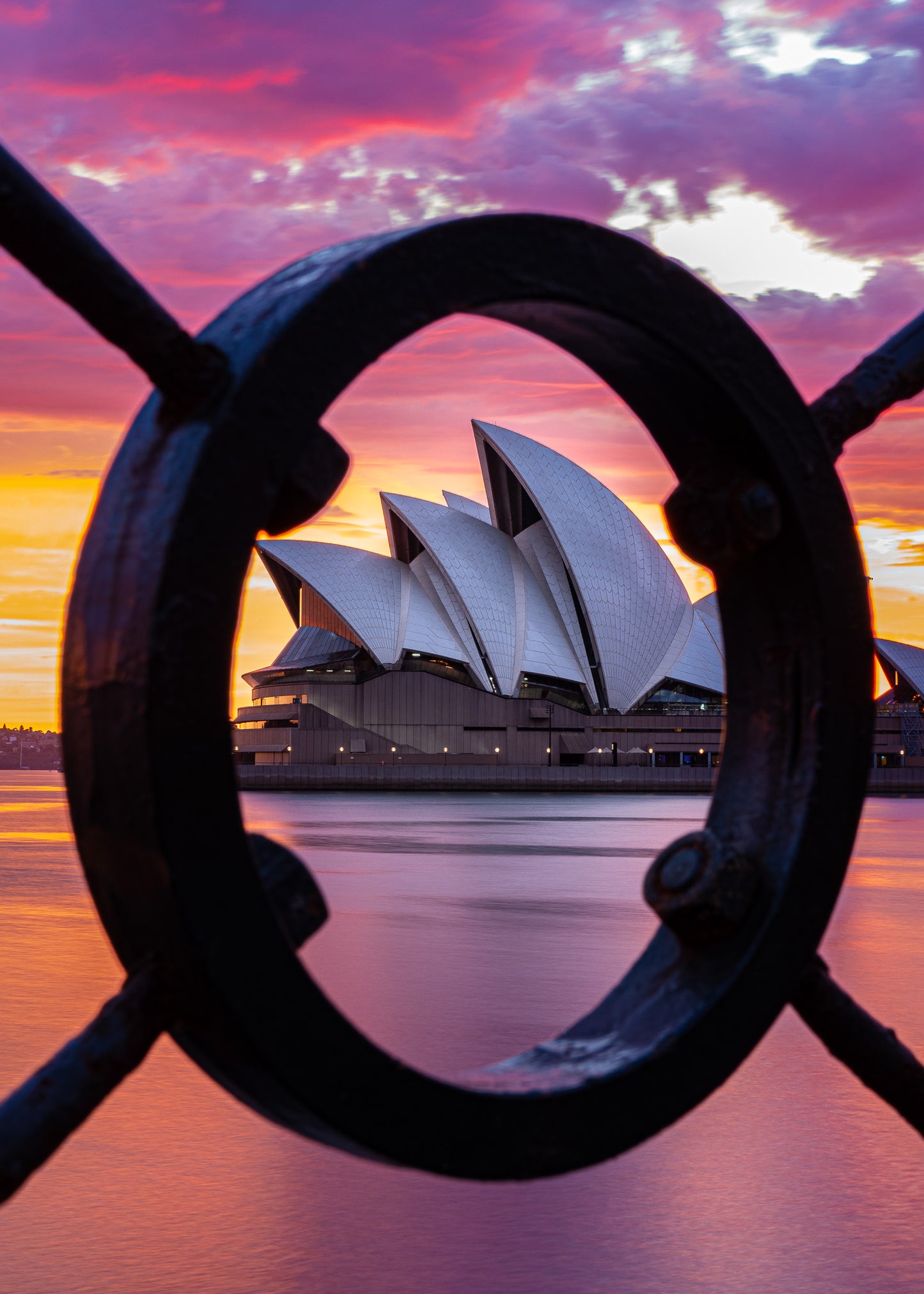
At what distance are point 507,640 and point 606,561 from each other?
428cm

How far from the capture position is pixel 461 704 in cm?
4678

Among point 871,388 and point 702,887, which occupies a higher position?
point 871,388

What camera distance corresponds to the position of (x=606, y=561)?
44.8m

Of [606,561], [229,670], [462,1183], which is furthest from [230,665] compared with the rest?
[606,561]

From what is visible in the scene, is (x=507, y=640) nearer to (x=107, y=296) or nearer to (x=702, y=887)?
(x=702, y=887)

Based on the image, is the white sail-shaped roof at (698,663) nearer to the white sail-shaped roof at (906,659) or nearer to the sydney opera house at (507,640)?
the sydney opera house at (507,640)

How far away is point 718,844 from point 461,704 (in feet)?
149

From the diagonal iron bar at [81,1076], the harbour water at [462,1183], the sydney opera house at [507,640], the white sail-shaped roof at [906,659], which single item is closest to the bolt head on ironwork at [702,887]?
the diagonal iron bar at [81,1076]

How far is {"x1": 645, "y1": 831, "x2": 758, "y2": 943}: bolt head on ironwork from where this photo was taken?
4.49ft

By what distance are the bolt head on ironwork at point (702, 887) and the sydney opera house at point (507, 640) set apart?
42.3 m

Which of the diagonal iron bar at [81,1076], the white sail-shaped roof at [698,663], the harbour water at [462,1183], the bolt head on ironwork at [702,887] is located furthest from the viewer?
the white sail-shaped roof at [698,663]

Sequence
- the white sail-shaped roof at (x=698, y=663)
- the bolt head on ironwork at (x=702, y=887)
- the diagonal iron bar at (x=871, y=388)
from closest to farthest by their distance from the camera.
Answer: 1. the bolt head on ironwork at (x=702, y=887)
2. the diagonal iron bar at (x=871, y=388)
3. the white sail-shaped roof at (x=698, y=663)

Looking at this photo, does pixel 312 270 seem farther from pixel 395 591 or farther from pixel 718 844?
pixel 395 591

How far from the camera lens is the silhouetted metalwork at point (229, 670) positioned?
3.40ft
